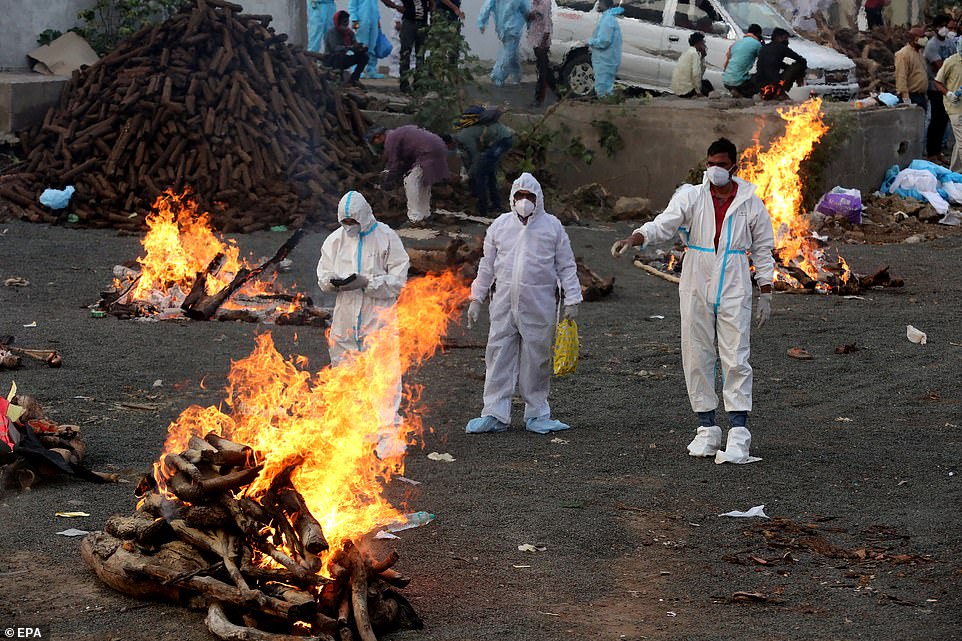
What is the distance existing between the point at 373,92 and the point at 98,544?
16788mm

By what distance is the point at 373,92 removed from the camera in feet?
73.0

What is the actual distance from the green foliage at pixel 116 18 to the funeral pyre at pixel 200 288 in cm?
741

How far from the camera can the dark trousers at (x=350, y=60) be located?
21938 millimetres

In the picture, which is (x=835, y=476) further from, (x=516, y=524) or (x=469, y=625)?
(x=469, y=625)

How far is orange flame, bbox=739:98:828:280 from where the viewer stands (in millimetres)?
17734

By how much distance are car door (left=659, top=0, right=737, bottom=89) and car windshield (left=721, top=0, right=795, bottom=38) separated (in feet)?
1.20

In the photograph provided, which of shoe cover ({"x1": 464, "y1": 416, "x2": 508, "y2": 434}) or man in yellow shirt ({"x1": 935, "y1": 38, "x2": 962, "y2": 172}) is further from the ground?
man in yellow shirt ({"x1": 935, "y1": 38, "x2": 962, "y2": 172})

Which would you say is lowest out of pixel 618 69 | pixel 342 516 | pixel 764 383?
pixel 764 383

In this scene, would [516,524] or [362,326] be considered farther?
[362,326]

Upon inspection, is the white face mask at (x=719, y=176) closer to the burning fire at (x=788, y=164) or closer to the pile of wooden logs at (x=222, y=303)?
the pile of wooden logs at (x=222, y=303)

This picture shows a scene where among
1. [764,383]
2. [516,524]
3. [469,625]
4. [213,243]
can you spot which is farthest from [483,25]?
[469,625]

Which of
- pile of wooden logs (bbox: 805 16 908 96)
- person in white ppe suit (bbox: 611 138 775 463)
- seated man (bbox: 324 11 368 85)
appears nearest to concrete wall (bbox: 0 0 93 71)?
seated man (bbox: 324 11 368 85)

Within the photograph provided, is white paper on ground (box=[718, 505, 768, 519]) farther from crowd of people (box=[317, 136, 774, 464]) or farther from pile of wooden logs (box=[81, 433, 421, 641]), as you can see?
pile of wooden logs (box=[81, 433, 421, 641])

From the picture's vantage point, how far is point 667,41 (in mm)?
21703
